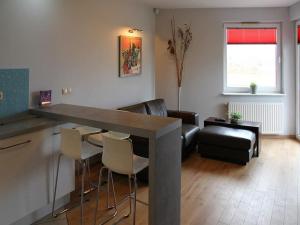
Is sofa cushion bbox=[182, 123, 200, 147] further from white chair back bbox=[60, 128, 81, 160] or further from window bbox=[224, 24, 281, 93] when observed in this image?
white chair back bbox=[60, 128, 81, 160]

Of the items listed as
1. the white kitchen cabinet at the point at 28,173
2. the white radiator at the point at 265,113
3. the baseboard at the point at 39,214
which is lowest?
the baseboard at the point at 39,214

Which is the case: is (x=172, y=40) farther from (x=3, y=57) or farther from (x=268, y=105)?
(x=3, y=57)

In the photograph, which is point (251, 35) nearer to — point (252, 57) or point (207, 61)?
point (252, 57)

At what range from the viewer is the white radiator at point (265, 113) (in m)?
5.78

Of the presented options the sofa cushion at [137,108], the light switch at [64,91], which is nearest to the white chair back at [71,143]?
the light switch at [64,91]

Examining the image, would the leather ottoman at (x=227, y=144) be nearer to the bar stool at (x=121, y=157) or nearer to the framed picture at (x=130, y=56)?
the framed picture at (x=130, y=56)

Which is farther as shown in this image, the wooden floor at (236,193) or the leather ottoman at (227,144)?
the leather ottoman at (227,144)

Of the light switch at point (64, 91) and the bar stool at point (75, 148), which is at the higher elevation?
the light switch at point (64, 91)

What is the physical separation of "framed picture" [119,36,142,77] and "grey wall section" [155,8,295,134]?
1.00m

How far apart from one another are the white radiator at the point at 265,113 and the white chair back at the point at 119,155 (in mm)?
4094

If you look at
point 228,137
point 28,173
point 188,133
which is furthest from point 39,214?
point 228,137

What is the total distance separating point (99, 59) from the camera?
13.8 feet

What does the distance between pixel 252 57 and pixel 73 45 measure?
3904 millimetres

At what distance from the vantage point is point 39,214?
9.37ft
